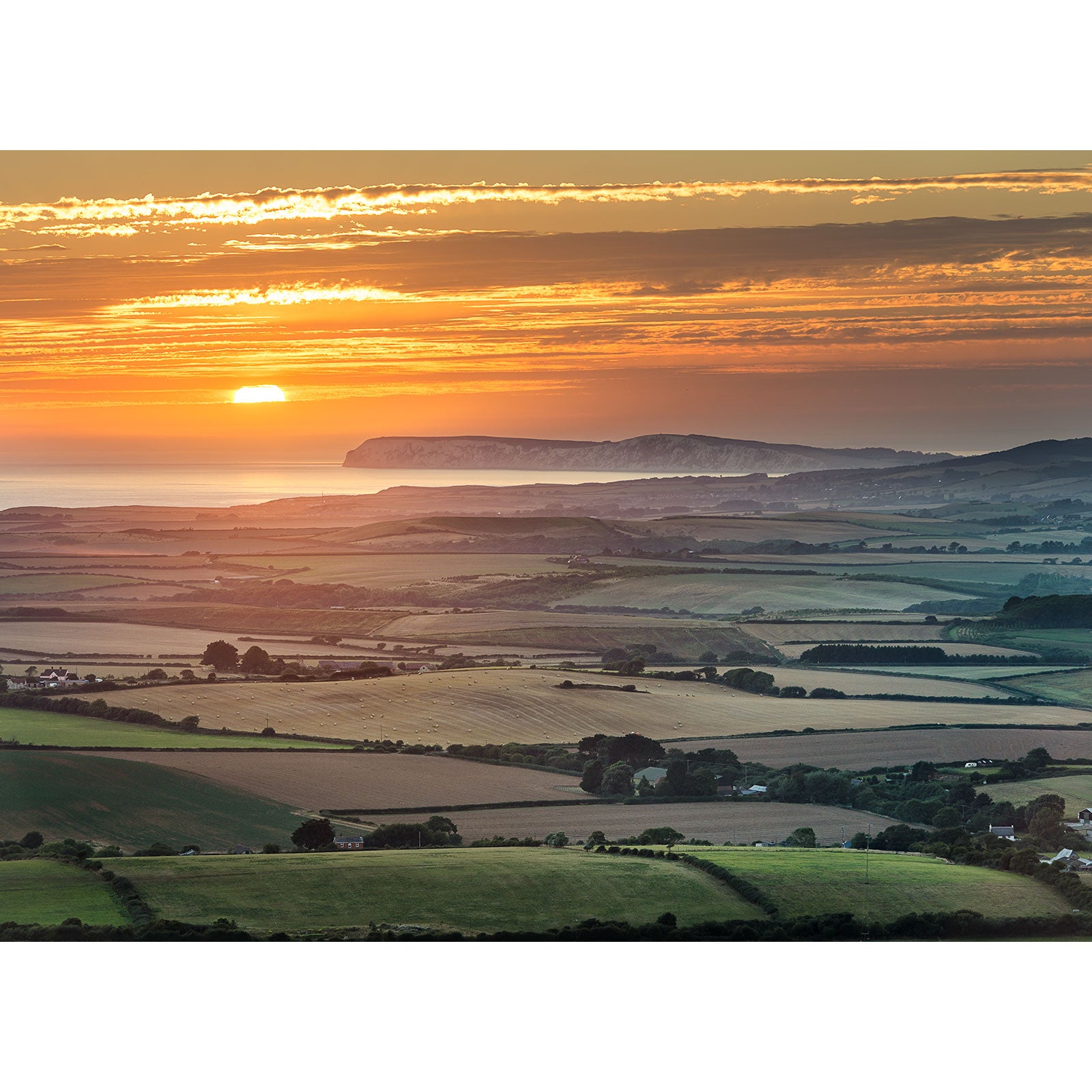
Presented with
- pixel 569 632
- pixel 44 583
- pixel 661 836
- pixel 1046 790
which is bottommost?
pixel 661 836

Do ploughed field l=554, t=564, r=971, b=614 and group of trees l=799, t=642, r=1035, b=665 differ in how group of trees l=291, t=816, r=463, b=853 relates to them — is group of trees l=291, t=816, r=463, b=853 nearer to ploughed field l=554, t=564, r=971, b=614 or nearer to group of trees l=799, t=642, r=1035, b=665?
ploughed field l=554, t=564, r=971, b=614

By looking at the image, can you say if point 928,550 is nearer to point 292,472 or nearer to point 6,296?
point 292,472

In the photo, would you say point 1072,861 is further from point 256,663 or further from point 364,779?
point 256,663

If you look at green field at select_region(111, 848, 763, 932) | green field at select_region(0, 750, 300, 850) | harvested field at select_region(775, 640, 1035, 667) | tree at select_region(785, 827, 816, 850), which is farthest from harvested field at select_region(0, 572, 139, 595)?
tree at select_region(785, 827, 816, 850)

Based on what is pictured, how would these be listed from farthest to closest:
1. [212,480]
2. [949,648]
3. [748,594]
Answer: [748,594] < [949,648] < [212,480]

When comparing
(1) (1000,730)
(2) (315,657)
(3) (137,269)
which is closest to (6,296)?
(3) (137,269)


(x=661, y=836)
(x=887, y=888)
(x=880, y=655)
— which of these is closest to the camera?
(x=887, y=888)

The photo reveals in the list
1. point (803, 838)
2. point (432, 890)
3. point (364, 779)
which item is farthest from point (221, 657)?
point (803, 838)

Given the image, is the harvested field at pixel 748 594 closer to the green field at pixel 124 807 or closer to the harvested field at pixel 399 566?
the harvested field at pixel 399 566
